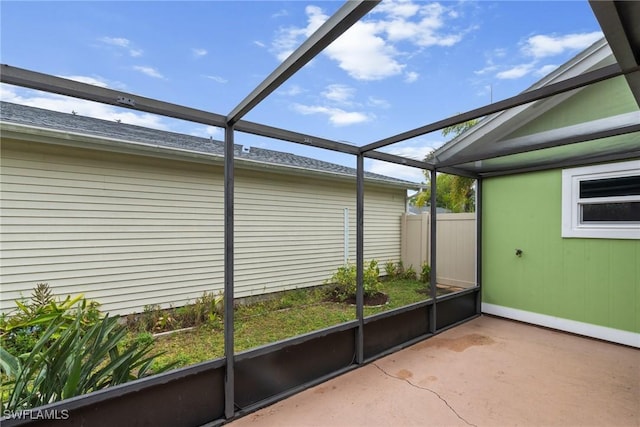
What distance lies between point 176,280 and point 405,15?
4.43m

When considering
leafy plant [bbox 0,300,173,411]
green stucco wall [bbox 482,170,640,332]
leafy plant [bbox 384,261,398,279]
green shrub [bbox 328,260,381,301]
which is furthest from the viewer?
leafy plant [bbox 384,261,398,279]

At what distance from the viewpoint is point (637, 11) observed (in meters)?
1.15

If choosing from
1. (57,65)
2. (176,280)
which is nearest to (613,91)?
(57,65)

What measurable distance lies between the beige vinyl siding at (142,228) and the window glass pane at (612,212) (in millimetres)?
4223

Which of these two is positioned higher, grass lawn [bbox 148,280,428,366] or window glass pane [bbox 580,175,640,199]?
window glass pane [bbox 580,175,640,199]

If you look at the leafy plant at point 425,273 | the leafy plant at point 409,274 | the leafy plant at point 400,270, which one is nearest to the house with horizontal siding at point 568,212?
the leafy plant at point 425,273

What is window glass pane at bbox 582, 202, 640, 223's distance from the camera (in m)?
3.53

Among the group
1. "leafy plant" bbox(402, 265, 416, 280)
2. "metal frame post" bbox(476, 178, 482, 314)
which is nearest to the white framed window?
"metal frame post" bbox(476, 178, 482, 314)

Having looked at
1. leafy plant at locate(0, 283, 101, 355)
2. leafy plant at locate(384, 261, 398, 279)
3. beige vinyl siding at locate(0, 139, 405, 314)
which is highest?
beige vinyl siding at locate(0, 139, 405, 314)

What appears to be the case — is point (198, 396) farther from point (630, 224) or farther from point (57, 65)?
point (630, 224)

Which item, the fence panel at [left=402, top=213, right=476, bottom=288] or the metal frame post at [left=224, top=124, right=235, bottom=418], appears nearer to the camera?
the metal frame post at [left=224, top=124, right=235, bottom=418]

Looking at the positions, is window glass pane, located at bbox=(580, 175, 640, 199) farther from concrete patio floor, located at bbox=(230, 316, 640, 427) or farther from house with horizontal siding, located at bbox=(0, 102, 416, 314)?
house with horizontal siding, located at bbox=(0, 102, 416, 314)

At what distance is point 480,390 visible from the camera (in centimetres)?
255

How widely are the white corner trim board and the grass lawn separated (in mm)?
1382
